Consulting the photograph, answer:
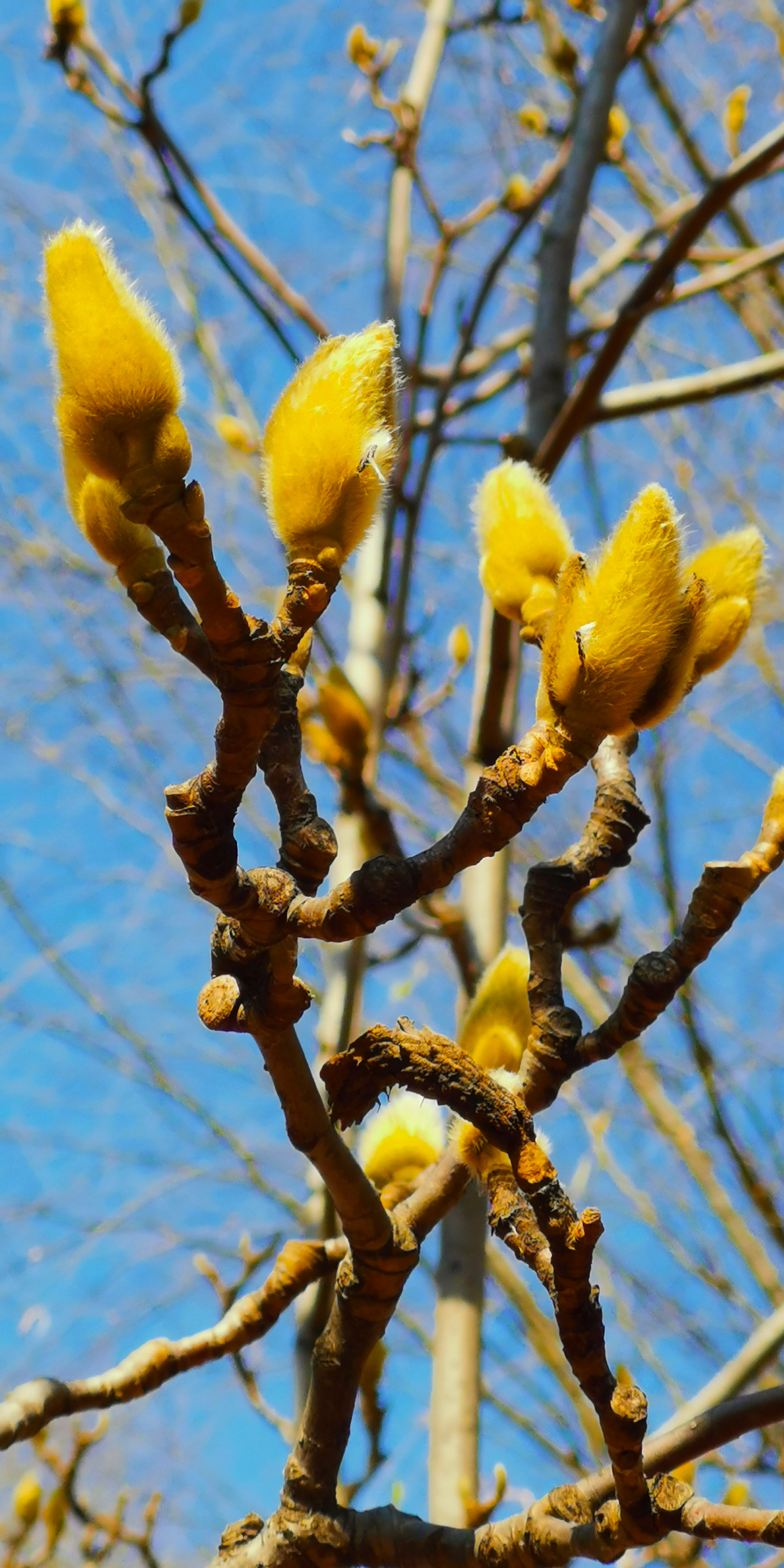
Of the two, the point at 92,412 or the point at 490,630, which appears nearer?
the point at 92,412

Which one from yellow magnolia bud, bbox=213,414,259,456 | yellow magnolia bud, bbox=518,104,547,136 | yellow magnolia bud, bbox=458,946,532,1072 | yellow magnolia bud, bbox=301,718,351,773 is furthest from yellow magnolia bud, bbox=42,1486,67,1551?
yellow magnolia bud, bbox=518,104,547,136

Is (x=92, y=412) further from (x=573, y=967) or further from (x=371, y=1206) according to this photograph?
(x=573, y=967)

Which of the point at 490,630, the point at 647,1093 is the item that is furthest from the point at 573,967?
the point at 490,630

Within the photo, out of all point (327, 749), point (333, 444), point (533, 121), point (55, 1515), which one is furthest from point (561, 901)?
point (533, 121)

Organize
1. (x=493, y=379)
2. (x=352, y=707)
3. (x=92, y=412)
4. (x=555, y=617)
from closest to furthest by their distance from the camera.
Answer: (x=92, y=412) → (x=555, y=617) → (x=352, y=707) → (x=493, y=379)

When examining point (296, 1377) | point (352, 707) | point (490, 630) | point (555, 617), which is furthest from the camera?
point (490, 630)

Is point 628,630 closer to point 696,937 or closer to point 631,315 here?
point 696,937

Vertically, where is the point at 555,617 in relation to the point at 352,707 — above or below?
below

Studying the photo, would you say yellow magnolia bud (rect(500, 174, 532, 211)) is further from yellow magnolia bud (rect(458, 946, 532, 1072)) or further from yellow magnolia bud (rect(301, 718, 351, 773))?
yellow magnolia bud (rect(458, 946, 532, 1072))
